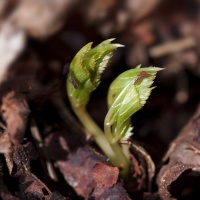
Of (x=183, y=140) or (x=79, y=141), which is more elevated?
(x=79, y=141)

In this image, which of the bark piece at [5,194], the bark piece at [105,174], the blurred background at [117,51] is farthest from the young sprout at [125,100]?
the bark piece at [5,194]

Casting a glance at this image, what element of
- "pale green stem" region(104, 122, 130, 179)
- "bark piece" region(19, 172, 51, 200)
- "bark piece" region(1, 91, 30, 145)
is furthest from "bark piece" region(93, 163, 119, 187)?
"bark piece" region(1, 91, 30, 145)

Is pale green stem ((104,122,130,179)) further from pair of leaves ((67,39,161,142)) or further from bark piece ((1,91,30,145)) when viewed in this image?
bark piece ((1,91,30,145))

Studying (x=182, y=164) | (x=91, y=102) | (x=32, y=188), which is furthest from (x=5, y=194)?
(x=91, y=102)

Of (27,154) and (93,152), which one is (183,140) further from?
(27,154)

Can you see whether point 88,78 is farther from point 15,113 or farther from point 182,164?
point 182,164

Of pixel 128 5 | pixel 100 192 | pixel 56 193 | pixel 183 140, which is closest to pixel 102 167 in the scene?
pixel 100 192

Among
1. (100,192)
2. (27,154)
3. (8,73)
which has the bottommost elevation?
(100,192)

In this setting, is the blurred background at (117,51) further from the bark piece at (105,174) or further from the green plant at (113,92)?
the bark piece at (105,174)
